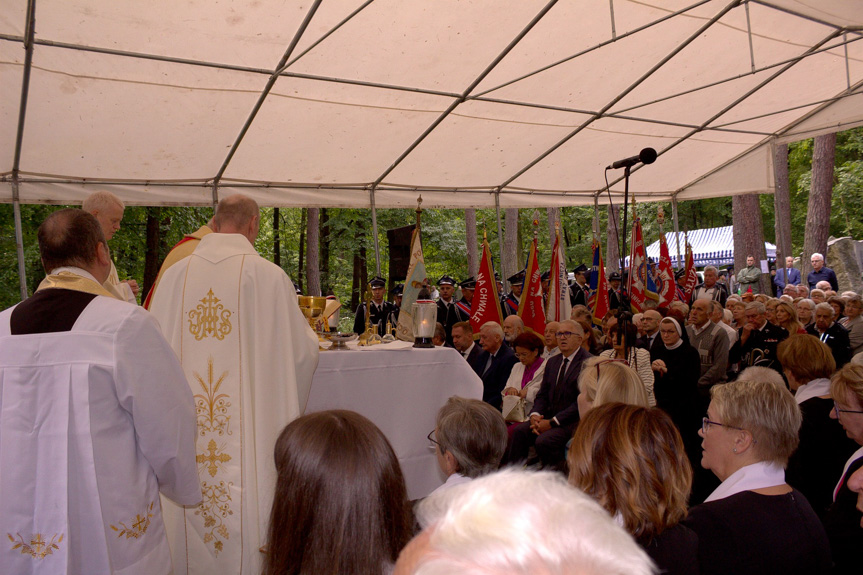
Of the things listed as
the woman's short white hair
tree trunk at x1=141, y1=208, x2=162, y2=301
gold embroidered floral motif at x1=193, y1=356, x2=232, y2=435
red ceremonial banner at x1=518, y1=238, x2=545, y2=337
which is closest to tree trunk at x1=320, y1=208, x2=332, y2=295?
tree trunk at x1=141, y1=208, x2=162, y2=301

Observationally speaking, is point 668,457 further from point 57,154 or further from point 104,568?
point 57,154

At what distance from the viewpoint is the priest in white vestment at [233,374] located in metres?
3.40

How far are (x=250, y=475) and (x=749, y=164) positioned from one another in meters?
10.1

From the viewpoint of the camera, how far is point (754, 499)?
7.72 ft

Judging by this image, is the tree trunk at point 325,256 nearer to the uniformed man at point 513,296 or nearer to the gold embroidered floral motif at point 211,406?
the uniformed man at point 513,296

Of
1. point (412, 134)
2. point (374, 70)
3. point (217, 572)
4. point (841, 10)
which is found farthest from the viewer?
point (412, 134)

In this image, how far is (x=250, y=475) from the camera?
3.43m

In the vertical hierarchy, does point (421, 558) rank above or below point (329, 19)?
below

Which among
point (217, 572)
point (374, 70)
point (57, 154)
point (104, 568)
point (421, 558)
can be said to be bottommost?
point (217, 572)

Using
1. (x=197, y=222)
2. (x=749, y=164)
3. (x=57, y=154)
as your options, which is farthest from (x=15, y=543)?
(x=197, y=222)

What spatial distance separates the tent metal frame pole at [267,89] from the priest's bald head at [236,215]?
2.71 meters

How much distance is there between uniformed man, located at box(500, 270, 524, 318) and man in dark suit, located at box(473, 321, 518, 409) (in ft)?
11.8

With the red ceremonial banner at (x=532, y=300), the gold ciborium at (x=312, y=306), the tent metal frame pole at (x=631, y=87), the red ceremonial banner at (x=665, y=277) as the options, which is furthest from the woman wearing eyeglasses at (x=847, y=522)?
the red ceremonial banner at (x=665, y=277)

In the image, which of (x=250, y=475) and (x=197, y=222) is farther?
(x=197, y=222)
